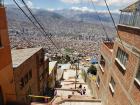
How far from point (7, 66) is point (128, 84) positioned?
30.4ft

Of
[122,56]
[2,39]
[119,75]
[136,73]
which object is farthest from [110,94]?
[2,39]

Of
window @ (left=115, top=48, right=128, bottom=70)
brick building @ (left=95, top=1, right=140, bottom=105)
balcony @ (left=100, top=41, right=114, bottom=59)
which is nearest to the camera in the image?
brick building @ (left=95, top=1, right=140, bottom=105)

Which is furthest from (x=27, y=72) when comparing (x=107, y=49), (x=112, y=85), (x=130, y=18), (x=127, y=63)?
(x=130, y=18)

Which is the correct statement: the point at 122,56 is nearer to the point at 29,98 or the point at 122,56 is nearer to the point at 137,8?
the point at 137,8

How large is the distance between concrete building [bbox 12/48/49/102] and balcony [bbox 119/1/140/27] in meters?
10.3

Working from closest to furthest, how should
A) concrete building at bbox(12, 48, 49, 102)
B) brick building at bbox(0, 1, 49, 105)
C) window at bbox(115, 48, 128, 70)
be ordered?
1. window at bbox(115, 48, 128, 70)
2. brick building at bbox(0, 1, 49, 105)
3. concrete building at bbox(12, 48, 49, 102)

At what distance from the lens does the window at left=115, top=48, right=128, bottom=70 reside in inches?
590

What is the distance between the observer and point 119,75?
1603cm

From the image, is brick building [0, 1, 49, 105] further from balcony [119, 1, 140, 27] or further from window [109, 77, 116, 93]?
balcony [119, 1, 140, 27]

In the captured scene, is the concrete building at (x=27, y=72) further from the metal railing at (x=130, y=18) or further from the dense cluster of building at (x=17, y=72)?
the metal railing at (x=130, y=18)

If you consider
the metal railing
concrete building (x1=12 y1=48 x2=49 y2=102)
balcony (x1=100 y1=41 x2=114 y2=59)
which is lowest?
concrete building (x1=12 y1=48 x2=49 y2=102)

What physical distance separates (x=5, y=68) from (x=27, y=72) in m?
6.87

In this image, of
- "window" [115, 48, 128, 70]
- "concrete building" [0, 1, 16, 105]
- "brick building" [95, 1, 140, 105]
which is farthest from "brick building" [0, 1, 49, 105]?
"window" [115, 48, 128, 70]

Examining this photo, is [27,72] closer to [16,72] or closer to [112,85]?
[16,72]
